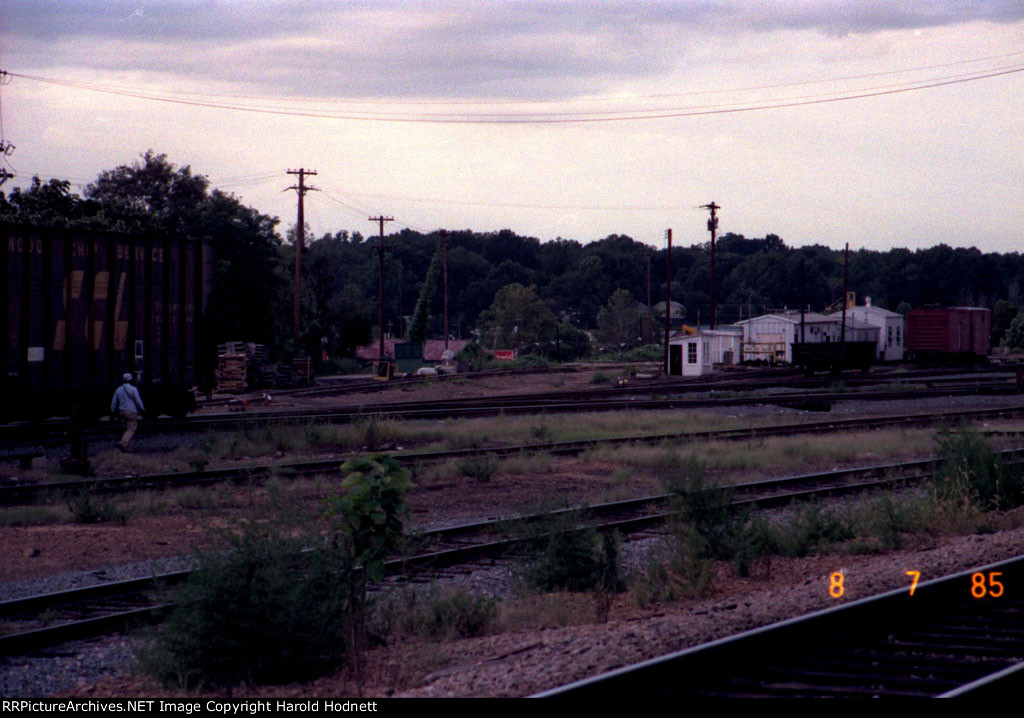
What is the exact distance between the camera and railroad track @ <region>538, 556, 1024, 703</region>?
5383mm

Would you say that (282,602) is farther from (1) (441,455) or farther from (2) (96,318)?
(2) (96,318)

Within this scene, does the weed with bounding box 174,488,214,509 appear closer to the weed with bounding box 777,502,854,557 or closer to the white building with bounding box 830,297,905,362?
the weed with bounding box 777,502,854,557

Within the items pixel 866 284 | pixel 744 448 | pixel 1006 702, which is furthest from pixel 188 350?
pixel 866 284

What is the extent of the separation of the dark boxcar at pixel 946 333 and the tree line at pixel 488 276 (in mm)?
8304

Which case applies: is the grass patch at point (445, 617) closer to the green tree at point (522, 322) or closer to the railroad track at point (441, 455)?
the railroad track at point (441, 455)

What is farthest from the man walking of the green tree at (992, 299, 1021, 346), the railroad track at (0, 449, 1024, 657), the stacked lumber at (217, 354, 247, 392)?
the green tree at (992, 299, 1021, 346)

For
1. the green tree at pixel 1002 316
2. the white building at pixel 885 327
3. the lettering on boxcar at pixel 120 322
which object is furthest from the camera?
the green tree at pixel 1002 316

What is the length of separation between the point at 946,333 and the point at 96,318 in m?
53.9

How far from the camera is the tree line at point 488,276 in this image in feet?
203

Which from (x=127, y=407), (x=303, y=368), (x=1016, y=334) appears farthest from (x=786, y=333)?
(x=127, y=407)

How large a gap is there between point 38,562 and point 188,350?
47.7ft

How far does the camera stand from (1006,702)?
518 centimetres

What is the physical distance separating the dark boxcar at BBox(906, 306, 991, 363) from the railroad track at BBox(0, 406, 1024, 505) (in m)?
35.2

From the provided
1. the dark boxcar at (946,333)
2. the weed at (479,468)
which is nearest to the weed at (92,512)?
the weed at (479,468)
